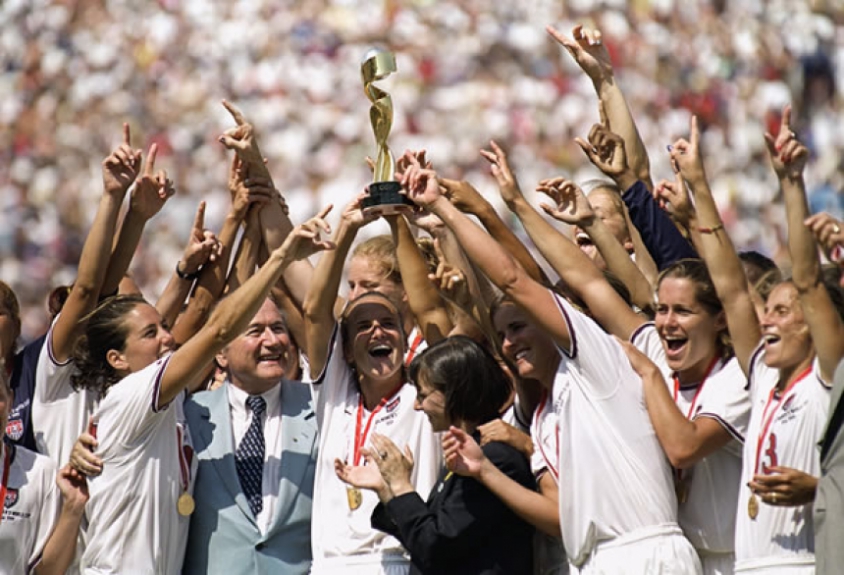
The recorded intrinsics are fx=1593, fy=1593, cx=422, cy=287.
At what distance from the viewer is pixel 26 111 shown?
16.7 meters

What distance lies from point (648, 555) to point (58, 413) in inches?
98.1

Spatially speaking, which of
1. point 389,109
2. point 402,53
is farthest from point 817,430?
point 402,53

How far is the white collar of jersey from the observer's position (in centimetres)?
620

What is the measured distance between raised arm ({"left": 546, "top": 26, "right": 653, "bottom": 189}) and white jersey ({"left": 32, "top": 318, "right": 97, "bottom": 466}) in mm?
2378

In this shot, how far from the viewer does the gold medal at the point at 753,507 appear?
480cm

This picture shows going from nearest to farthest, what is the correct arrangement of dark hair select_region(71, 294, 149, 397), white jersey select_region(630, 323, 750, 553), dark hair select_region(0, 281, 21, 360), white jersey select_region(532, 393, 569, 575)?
white jersey select_region(630, 323, 750, 553) → white jersey select_region(532, 393, 569, 575) → dark hair select_region(71, 294, 149, 397) → dark hair select_region(0, 281, 21, 360)

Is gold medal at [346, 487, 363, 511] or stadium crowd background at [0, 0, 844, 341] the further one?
stadium crowd background at [0, 0, 844, 341]

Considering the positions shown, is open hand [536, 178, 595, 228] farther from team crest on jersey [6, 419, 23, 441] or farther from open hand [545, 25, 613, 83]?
team crest on jersey [6, 419, 23, 441]

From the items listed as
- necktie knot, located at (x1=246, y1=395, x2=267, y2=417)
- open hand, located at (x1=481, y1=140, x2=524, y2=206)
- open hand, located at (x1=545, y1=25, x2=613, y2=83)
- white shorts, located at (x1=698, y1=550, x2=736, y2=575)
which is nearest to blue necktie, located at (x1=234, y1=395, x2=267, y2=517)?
necktie knot, located at (x1=246, y1=395, x2=267, y2=417)

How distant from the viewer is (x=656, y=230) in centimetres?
586

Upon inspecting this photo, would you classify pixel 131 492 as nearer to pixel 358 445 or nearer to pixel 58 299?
pixel 358 445

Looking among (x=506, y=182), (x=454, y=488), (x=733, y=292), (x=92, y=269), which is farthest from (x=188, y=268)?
(x=733, y=292)

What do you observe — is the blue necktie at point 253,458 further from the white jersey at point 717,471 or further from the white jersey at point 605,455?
the white jersey at point 717,471

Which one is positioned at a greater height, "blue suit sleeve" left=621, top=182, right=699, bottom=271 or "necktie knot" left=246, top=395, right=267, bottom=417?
"blue suit sleeve" left=621, top=182, right=699, bottom=271
